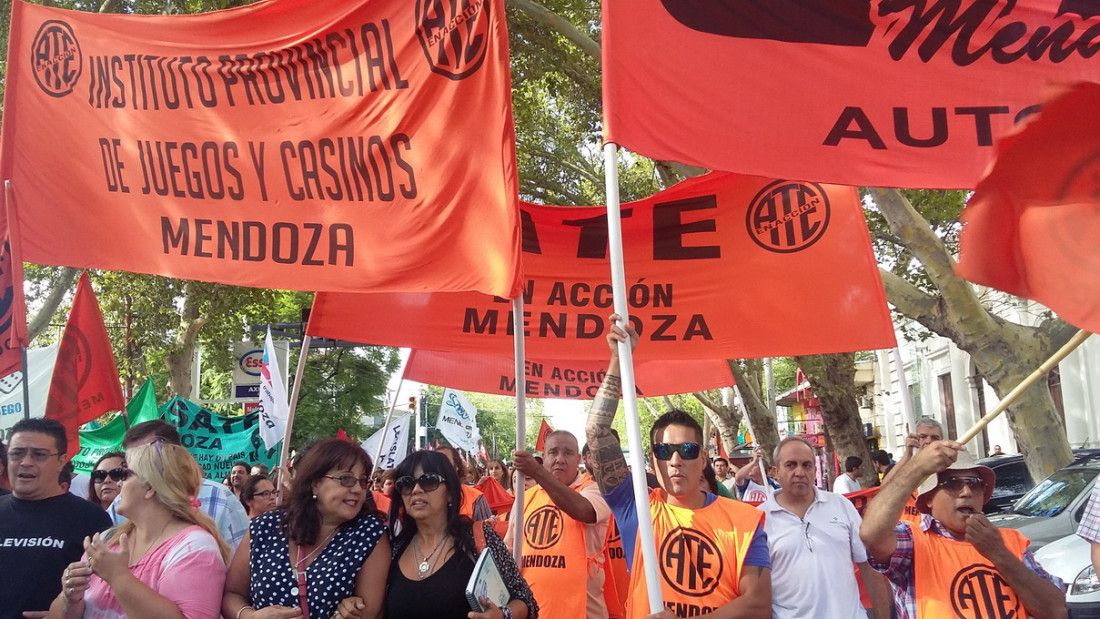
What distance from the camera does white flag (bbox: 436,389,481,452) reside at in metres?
16.0

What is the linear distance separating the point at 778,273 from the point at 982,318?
5.16 m

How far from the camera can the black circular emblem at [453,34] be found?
191 inches

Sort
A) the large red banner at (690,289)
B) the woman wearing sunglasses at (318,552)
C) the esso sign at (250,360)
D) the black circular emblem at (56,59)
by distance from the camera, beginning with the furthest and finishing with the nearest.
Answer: the esso sign at (250,360), the large red banner at (690,289), the black circular emblem at (56,59), the woman wearing sunglasses at (318,552)

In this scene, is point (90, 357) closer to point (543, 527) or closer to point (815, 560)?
point (543, 527)

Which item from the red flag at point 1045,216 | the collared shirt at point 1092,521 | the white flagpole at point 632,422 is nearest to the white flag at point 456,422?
the white flagpole at point 632,422

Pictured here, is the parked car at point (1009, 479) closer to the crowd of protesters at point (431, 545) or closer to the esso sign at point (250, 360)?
the crowd of protesters at point (431, 545)

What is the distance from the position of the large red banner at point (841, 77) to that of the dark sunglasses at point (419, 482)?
1.51 m

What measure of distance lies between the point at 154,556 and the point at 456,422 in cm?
1254

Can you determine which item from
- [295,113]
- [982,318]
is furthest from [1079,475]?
[295,113]

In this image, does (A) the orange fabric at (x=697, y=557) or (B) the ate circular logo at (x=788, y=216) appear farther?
(B) the ate circular logo at (x=788, y=216)

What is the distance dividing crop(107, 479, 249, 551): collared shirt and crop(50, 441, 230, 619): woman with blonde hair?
1635 mm

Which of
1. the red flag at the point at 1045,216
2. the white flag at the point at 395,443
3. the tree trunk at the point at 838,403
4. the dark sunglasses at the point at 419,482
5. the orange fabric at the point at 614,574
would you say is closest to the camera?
the red flag at the point at 1045,216

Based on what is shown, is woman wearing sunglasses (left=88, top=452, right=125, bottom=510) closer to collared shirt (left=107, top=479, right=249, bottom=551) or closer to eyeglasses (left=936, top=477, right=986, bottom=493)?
collared shirt (left=107, top=479, right=249, bottom=551)

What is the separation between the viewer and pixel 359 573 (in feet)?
12.6
